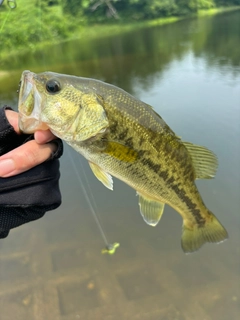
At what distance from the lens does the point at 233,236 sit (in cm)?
548

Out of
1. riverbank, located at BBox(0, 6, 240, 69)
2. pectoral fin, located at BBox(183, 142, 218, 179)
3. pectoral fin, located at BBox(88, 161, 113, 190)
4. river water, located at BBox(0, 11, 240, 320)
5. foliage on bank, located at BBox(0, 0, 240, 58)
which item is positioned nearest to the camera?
pectoral fin, located at BBox(88, 161, 113, 190)

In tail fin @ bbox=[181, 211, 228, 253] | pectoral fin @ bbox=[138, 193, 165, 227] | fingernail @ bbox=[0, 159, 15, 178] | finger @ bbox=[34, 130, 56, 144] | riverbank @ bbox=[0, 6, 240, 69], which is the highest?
finger @ bbox=[34, 130, 56, 144]

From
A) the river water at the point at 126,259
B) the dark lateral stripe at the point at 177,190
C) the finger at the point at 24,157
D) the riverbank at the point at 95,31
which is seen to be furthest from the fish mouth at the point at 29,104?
the riverbank at the point at 95,31

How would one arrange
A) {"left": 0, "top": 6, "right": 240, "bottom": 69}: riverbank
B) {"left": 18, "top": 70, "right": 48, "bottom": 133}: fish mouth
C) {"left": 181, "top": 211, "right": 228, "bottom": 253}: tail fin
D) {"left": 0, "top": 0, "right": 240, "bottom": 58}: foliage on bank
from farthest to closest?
{"left": 0, "top": 0, "right": 240, "bottom": 58}: foliage on bank
{"left": 0, "top": 6, "right": 240, "bottom": 69}: riverbank
{"left": 181, "top": 211, "right": 228, "bottom": 253}: tail fin
{"left": 18, "top": 70, "right": 48, "bottom": 133}: fish mouth

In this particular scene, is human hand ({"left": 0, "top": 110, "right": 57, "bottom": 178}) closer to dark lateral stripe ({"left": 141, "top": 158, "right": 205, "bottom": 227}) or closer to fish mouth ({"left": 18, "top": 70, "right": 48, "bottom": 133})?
fish mouth ({"left": 18, "top": 70, "right": 48, "bottom": 133})

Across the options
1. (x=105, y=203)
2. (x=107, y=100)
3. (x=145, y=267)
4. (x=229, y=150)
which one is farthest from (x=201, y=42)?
(x=107, y=100)

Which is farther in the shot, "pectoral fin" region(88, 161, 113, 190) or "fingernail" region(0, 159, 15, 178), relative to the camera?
"pectoral fin" region(88, 161, 113, 190)

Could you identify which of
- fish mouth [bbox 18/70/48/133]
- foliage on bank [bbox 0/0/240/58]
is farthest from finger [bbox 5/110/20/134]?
foliage on bank [bbox 0/0/240/58]

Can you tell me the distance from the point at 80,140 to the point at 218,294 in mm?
3920

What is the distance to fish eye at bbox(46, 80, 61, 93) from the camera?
172cm

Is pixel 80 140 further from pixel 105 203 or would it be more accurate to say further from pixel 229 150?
pixel 229 150

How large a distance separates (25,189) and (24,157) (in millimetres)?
243

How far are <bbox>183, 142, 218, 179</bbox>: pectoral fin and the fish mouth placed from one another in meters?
0.98

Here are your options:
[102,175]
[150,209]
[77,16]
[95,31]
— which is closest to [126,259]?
[150,209]
